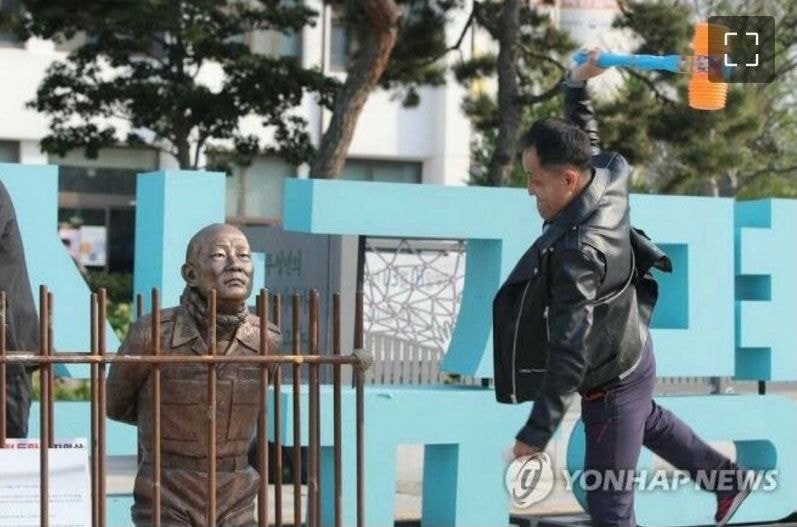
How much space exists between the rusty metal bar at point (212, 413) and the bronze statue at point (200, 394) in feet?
0.56

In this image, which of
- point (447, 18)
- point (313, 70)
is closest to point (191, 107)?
point (313, 70)

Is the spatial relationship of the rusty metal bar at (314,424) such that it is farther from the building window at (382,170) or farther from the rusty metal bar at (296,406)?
the building window at (382,170)

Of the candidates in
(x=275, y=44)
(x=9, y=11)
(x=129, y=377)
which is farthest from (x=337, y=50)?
(x=129, y=377)

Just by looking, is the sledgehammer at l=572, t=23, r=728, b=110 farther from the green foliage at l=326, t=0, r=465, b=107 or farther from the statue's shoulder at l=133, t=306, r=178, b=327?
the green foliage at l=326, t=0, r=465, b=107

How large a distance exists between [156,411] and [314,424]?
469 mm

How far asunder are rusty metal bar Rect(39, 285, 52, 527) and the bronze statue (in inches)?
14.6

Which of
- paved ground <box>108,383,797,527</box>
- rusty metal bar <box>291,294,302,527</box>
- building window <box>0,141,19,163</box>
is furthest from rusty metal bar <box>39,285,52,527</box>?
building window <box>0,141,19,163</box>

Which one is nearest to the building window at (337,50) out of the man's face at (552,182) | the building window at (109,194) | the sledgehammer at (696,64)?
the building window at (109,194)

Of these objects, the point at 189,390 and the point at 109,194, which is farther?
the point at 109,194

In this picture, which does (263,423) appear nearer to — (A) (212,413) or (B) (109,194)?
(A) (212,413)

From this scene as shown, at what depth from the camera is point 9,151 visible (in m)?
30.7

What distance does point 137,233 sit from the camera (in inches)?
320

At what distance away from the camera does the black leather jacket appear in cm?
552

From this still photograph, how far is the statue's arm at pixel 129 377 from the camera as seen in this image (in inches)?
192
